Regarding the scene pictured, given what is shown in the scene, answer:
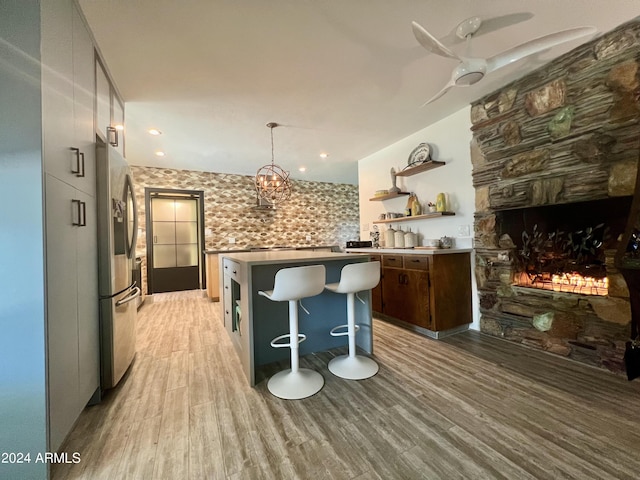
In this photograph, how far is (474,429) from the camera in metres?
1.42

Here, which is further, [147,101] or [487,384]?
[147,101]

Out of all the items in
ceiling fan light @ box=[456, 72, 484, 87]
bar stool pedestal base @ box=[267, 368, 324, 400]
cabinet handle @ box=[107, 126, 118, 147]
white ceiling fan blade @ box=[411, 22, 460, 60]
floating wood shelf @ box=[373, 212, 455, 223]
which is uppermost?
white ceiling fan blade @ box=[411, 22, 460, 60]

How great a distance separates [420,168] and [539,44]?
5.99ft

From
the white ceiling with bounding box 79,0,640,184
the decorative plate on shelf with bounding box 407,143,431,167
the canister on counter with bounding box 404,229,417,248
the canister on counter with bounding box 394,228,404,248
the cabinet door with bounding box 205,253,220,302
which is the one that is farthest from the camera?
the cabinet door with bounding box 205,253,220,302

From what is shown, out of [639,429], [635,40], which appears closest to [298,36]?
[635,40]

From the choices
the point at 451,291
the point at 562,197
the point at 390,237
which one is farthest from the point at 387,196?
the point at 562,197

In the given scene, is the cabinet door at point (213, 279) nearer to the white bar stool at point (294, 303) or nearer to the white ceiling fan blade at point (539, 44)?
the white bar stool at point (294, 303)

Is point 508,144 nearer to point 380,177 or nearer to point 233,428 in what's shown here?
point 380,177

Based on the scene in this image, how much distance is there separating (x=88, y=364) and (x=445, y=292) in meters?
3.01

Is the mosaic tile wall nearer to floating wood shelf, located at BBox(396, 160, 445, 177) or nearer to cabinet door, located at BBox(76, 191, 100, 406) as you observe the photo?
floating wood shelf, located at BBox(396, 160, 445, 177)

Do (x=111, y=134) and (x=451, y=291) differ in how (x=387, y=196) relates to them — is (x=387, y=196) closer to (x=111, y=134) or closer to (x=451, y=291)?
(x=451, y=291)

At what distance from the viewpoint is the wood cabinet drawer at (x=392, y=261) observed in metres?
3.11

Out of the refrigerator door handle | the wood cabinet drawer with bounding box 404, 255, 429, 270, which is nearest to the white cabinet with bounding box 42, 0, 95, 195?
the refrigerator door handle

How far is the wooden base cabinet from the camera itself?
272cm
